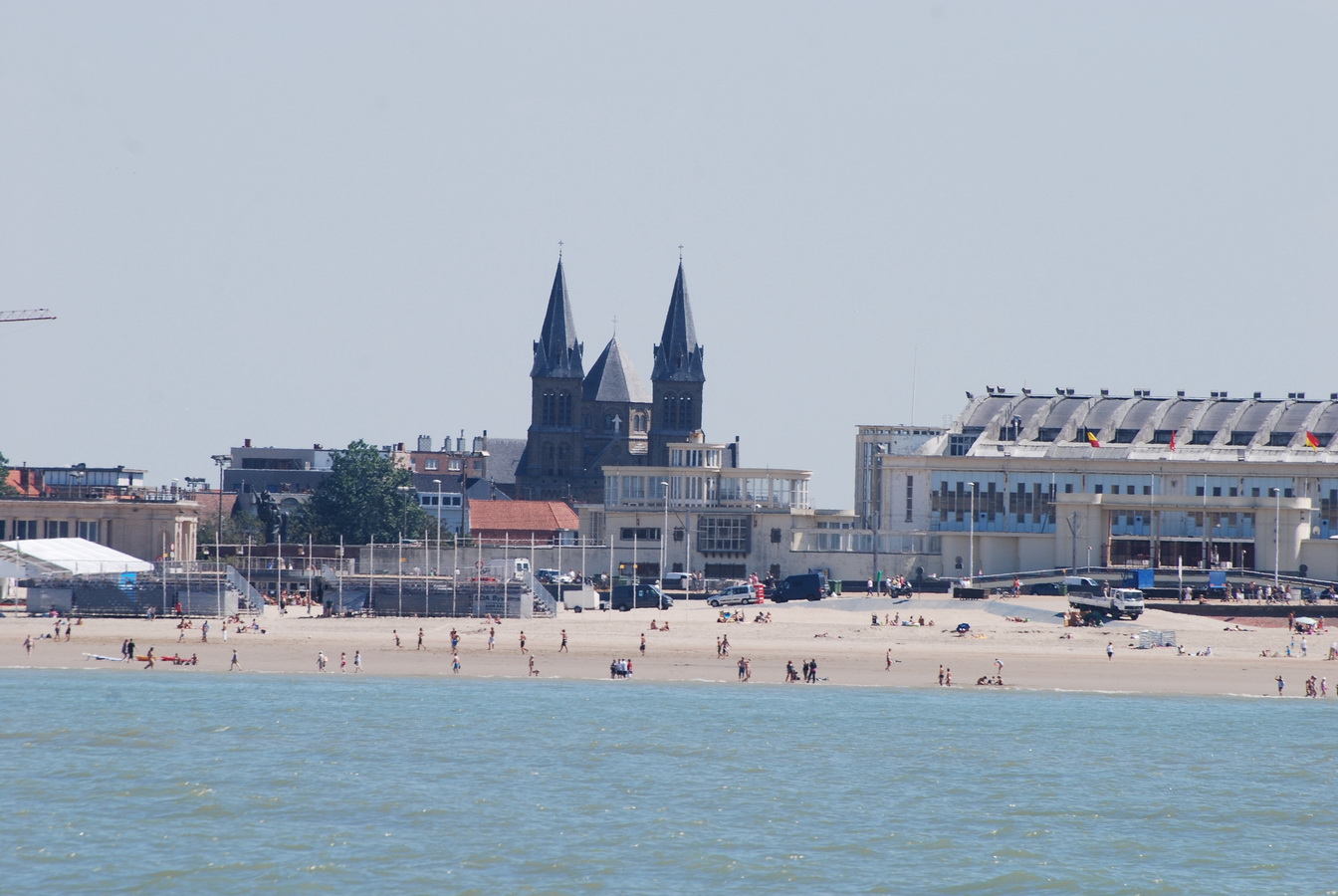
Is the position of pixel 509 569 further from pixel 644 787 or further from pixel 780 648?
pixel 644 787

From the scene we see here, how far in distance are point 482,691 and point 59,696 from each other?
1441 cm

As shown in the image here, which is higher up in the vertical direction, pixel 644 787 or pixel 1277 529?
pixel 1277 529

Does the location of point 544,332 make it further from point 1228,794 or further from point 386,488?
point 1228,794

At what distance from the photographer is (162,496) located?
111938 mm

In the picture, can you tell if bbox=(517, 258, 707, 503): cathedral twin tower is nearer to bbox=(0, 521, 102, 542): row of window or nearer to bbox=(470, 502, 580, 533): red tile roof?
bbox=(470, 502, 580, 533): red tile roof

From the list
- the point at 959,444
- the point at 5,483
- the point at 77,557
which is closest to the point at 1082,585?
the point at 959,444

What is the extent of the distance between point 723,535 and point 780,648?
105 ft

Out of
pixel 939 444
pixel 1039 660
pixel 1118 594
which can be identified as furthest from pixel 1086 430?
pixel 1039 660

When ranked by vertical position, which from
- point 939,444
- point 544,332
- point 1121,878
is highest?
point 544,332

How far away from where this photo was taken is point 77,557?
93688mm

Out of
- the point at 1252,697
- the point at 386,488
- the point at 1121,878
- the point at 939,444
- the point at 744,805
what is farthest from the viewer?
the point at 386,488

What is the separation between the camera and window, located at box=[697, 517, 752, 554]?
106312 millimetres

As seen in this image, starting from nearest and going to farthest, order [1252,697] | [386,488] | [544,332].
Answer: [1252,697]
[386,488]
[544,332]

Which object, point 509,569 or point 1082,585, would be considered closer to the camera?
point 1082,585
